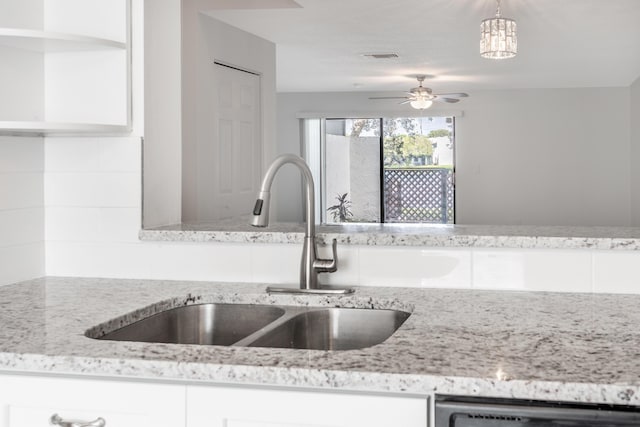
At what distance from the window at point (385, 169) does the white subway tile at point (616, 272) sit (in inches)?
312

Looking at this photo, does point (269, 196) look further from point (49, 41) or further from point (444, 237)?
point (49, 41)

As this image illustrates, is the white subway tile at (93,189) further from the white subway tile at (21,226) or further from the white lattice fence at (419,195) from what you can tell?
the white lattice fence at (419,195)

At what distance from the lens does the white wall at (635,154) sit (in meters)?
8.82

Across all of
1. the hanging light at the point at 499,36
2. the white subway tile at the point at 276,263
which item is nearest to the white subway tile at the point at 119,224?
the white subway tile at the point at 276,263

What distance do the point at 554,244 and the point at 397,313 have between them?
429 mm

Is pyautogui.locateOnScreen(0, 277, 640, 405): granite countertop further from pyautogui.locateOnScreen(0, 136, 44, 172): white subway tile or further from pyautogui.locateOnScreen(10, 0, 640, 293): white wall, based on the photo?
pyautogui.locateOnScreen(0, 136, 44, 172): white subway tile

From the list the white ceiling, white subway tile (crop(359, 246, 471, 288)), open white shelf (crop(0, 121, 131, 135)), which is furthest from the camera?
the white ceiling

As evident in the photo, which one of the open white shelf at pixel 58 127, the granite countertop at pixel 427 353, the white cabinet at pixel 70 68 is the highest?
the white cabinet at pixel 70 68

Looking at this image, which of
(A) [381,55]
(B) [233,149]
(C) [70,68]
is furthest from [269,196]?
(A) [381,55]

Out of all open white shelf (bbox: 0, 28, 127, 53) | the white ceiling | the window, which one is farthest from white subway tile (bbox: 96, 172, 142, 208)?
the window

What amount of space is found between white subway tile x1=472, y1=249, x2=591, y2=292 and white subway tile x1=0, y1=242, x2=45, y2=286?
1210 mm

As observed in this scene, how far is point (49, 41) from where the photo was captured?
1815 millimetres

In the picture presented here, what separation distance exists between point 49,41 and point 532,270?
52.1 inches

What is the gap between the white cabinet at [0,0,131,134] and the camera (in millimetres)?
1936
